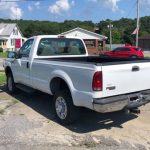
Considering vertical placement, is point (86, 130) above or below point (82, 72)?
below

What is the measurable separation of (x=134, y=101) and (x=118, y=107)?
45 cm

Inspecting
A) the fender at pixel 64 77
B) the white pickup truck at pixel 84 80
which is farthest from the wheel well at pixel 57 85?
the fender at pixel 64 77

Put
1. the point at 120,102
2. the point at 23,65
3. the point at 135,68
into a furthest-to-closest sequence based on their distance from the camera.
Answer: the point at 23,65, the point at 135,68, the point at 120,102

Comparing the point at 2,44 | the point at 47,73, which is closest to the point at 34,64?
the point at 47,73

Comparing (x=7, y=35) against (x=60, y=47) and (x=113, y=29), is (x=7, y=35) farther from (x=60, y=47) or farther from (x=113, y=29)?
(x=60, y=47)

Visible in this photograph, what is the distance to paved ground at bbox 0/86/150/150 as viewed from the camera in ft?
→ 18.4

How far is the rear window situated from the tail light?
2858 millimetres

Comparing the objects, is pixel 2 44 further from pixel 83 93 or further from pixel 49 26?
pixel 83 93

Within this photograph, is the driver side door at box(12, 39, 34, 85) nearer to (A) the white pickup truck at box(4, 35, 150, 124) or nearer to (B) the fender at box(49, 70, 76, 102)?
(A) the white pickup truck at box(4, 35, 150, 124)

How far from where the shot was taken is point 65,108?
667 cm

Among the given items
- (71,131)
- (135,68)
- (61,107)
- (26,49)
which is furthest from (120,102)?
(26,49)

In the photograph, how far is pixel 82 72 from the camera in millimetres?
5988

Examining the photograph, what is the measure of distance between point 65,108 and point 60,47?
253cm

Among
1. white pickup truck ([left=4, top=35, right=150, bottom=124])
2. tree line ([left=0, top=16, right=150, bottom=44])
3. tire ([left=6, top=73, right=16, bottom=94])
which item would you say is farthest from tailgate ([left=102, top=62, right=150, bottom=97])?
tree line ([left=0, top=16, right=150, bottom=44])
